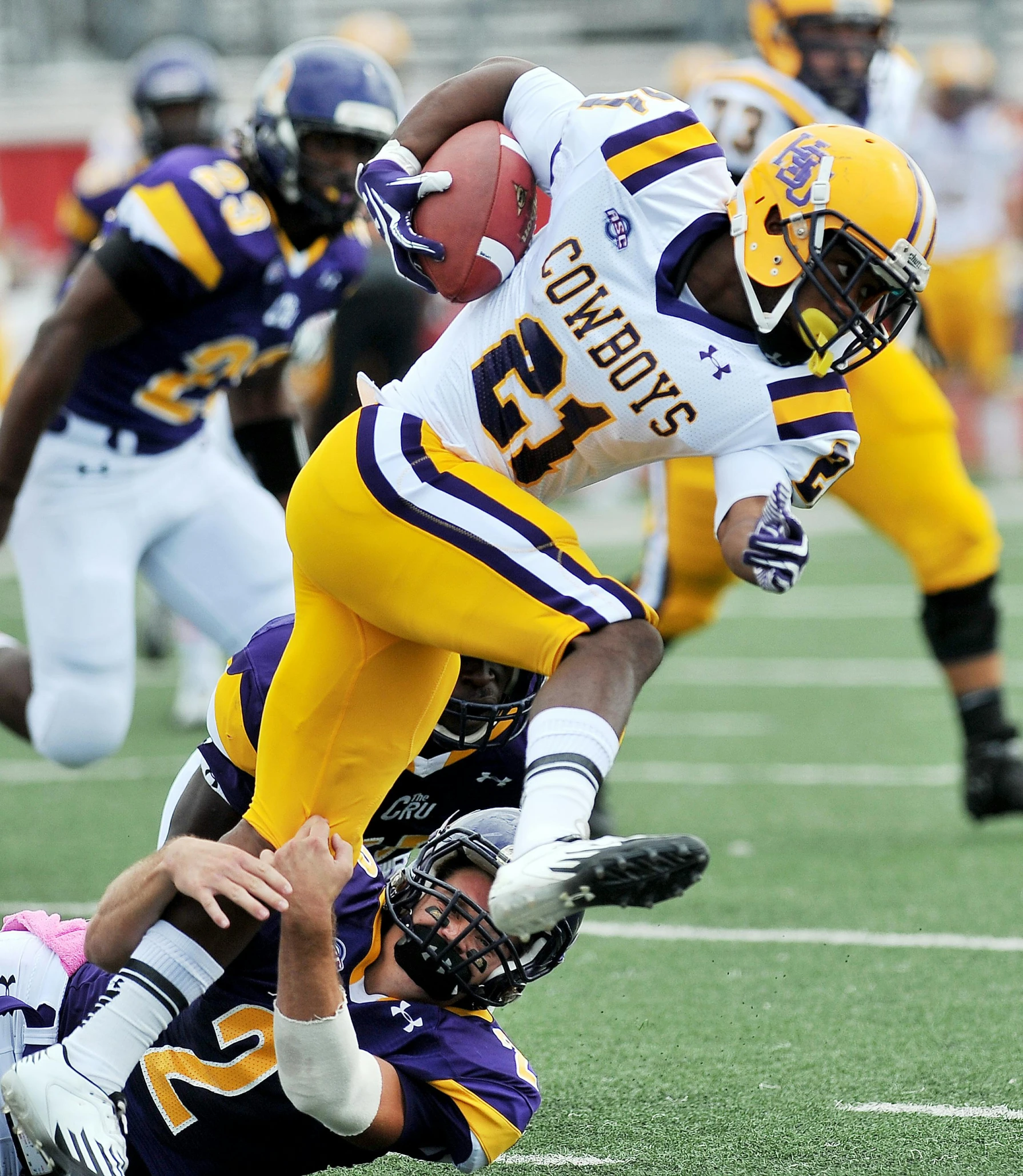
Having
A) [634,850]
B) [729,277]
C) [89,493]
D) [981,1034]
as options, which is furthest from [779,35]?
[634,850]

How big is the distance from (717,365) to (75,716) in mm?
2122

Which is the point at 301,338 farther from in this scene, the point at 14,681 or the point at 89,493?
the point at 14,681

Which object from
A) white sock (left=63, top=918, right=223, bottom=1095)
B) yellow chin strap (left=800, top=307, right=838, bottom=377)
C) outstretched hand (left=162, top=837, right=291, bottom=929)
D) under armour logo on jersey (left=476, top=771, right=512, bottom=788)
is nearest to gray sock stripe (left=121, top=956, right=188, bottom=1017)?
white sock (left=63, top=918, right=223, bottom=1095)

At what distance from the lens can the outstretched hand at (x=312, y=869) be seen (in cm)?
245

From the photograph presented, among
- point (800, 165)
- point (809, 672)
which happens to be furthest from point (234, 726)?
point (809, 672)

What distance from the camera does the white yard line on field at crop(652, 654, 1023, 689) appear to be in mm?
7148

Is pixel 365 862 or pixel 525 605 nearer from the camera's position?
pixel 525 605

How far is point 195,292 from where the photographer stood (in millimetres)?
4203

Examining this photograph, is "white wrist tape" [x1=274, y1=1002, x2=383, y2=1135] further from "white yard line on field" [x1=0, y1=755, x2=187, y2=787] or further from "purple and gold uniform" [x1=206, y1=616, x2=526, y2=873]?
"white yard line on field" [x1=0, y1=755, x2=187, y2=787]

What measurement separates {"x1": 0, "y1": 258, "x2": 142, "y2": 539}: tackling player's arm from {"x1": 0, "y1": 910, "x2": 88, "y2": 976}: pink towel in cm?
148

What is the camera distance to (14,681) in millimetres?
4367

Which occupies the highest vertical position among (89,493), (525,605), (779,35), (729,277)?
(729,277)

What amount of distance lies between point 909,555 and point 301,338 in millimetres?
1647

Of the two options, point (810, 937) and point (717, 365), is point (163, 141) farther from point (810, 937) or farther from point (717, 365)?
point (717, 365)
